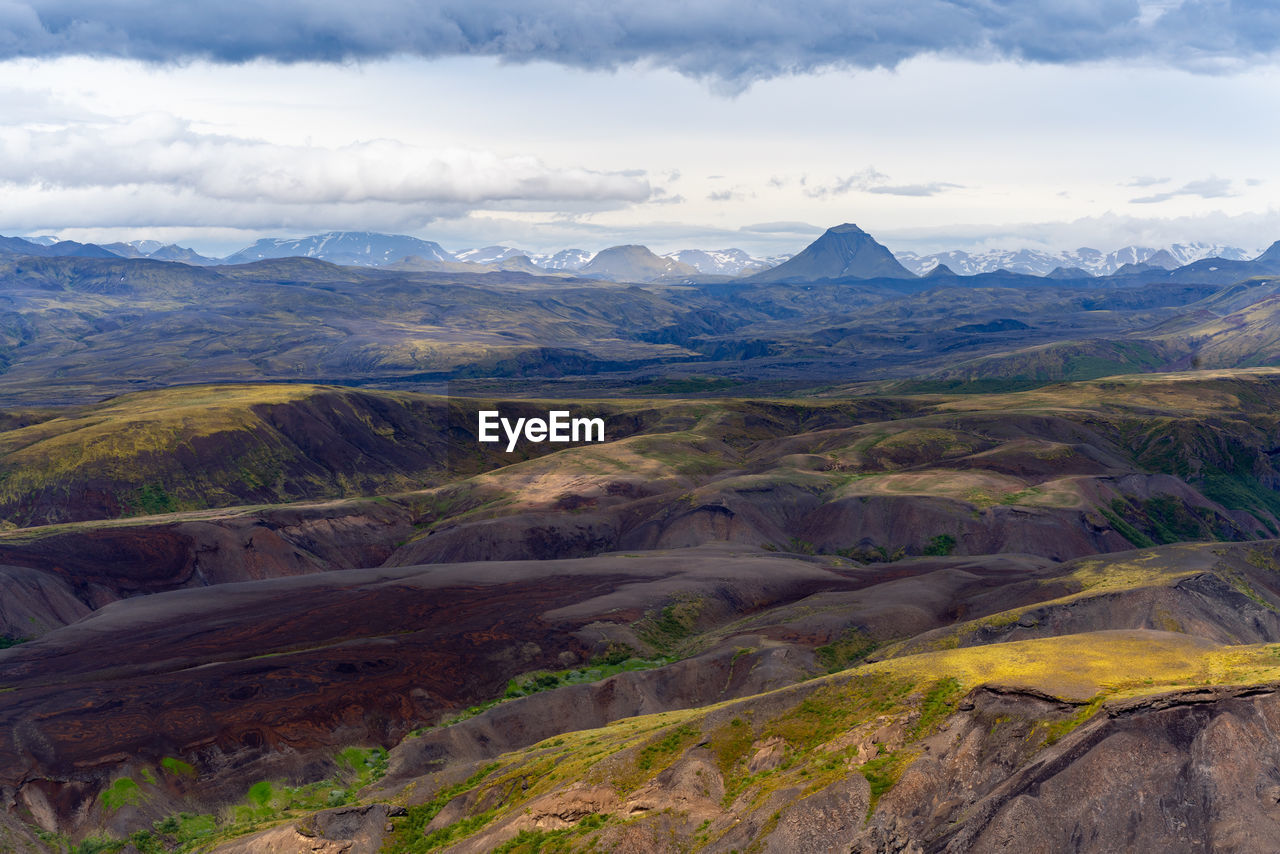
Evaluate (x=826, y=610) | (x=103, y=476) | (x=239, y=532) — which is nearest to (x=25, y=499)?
(x=103, y=476)

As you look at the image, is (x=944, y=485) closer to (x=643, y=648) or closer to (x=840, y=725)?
(x=643, y=648)

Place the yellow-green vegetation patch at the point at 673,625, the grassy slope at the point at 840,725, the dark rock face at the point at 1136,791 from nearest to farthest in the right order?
the dark rock face at the point at 1136,791
the grassy slope at the point at 840,725
the yellow-green vegetation patch at the point at 673,625

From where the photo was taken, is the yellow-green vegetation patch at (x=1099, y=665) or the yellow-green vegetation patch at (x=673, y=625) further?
the yellow-green vegetation patch at (x=673, y=625)

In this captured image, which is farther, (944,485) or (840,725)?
(944,485)

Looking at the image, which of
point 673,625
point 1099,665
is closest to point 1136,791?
point 1099,665

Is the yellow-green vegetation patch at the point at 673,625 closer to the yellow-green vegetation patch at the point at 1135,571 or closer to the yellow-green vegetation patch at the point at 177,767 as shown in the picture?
the yellow-green vegetation patch at the point at 1135,571

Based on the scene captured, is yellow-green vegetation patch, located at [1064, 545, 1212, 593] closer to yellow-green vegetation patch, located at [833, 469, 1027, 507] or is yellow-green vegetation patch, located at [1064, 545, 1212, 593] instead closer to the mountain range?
the mountain range

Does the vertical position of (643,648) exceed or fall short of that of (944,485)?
it falls short

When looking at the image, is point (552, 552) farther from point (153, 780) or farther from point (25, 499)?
point (25, 499)

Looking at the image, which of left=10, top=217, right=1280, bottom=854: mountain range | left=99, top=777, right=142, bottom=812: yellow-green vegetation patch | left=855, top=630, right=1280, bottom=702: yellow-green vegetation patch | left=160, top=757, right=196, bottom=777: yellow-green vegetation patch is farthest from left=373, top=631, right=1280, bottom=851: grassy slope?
left=99, top=777, right=142, bottom=812: yellow-green vegetation patch

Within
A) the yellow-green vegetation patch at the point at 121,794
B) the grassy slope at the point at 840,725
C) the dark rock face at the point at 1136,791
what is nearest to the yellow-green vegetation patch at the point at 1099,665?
the grassy slope at the point at 840,725

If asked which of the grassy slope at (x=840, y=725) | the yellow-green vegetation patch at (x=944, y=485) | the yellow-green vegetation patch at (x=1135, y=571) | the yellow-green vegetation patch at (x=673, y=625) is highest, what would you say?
the grassy slope at (x=840, y=725)
